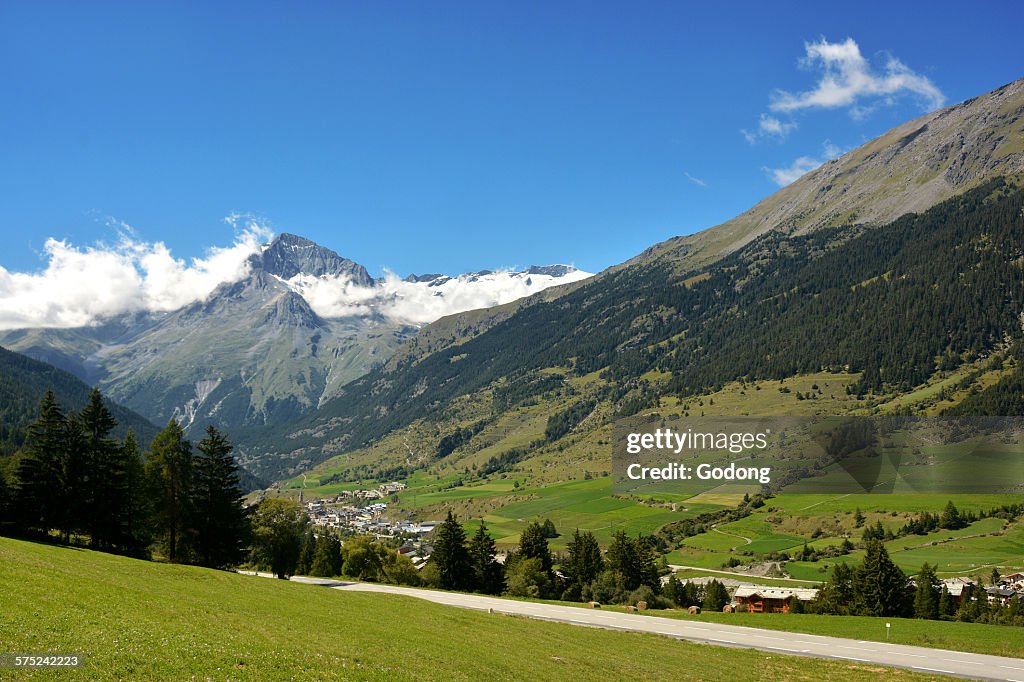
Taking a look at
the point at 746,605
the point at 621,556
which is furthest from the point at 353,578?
the point at 746,605

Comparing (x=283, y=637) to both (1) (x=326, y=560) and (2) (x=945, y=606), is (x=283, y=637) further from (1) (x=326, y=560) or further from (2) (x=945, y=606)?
(2) (x=945, y=606)

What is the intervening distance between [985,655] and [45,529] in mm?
80635

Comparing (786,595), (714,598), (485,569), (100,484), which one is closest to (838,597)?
(714,598)

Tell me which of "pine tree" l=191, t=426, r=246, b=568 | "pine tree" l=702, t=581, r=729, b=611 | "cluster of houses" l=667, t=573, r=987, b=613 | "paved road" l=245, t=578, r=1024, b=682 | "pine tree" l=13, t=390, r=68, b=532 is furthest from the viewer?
"cluster of houses" l=667, t=573, r=987, b=613

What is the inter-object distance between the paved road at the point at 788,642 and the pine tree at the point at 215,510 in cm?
2381

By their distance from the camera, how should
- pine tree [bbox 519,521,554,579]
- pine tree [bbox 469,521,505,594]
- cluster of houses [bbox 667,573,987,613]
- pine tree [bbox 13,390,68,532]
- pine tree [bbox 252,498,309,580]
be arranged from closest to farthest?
pine tree [bbox 13,390,68,532] < pine tree [bbox 252,498,309,580] < pine tree [bbox 469,521,505,594] < pine tree [bbox 519,521,554,579] < cluster of houses [bbox 667,573,987,613]

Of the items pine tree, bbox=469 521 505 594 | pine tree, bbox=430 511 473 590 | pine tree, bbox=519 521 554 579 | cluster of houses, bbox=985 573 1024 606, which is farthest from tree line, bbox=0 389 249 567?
cluster of houses, bbox=985 573 1024 606

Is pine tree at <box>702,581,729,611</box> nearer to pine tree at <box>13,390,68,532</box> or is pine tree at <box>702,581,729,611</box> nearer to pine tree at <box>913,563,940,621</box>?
pine tree at <box>913,563,940,621</box>

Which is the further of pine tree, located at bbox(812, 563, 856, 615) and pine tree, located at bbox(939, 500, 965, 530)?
pine tree, located at bbox(939, 500, 965, 530)

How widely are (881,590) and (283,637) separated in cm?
7445

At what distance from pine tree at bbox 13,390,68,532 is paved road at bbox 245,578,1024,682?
38.9 metres

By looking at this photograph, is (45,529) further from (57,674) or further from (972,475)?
(972,475)

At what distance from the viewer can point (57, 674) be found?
18.6m

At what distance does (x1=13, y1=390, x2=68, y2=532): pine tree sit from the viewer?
Answer: 61188 millimetres
